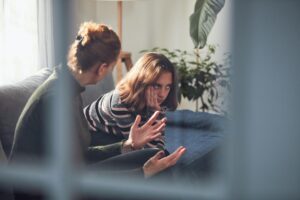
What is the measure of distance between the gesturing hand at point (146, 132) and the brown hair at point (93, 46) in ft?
0.35

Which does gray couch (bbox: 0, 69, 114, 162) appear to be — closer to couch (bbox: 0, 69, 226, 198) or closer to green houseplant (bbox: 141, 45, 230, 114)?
couch (bbox: 0, 69, 226, 198)

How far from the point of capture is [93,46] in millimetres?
619

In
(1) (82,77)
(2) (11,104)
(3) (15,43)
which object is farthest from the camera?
(3) (15,43)

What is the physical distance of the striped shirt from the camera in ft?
2.43

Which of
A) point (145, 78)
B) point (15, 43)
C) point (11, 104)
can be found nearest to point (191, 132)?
point (145, 78)

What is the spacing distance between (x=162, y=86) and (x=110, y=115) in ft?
0.53

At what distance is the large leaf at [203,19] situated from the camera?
53 centimetres

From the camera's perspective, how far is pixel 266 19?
1.00ft

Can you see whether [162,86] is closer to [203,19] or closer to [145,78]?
[145,78]

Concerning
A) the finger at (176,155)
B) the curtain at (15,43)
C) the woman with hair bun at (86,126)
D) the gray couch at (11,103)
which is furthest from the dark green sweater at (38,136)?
the curtain at (15,43)

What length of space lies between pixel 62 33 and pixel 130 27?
0.35 m

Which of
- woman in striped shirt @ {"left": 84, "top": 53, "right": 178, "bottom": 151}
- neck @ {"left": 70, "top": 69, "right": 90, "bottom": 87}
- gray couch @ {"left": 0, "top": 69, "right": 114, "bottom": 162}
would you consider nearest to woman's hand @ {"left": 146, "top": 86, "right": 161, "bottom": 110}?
woman in striped shirt @ {"left": 84, "top": 53, "right": 178, "bottom": 151}

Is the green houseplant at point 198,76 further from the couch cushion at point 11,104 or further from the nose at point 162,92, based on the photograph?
the couch cushion at point 11,104

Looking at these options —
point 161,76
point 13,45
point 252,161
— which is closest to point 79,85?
point 161,76
